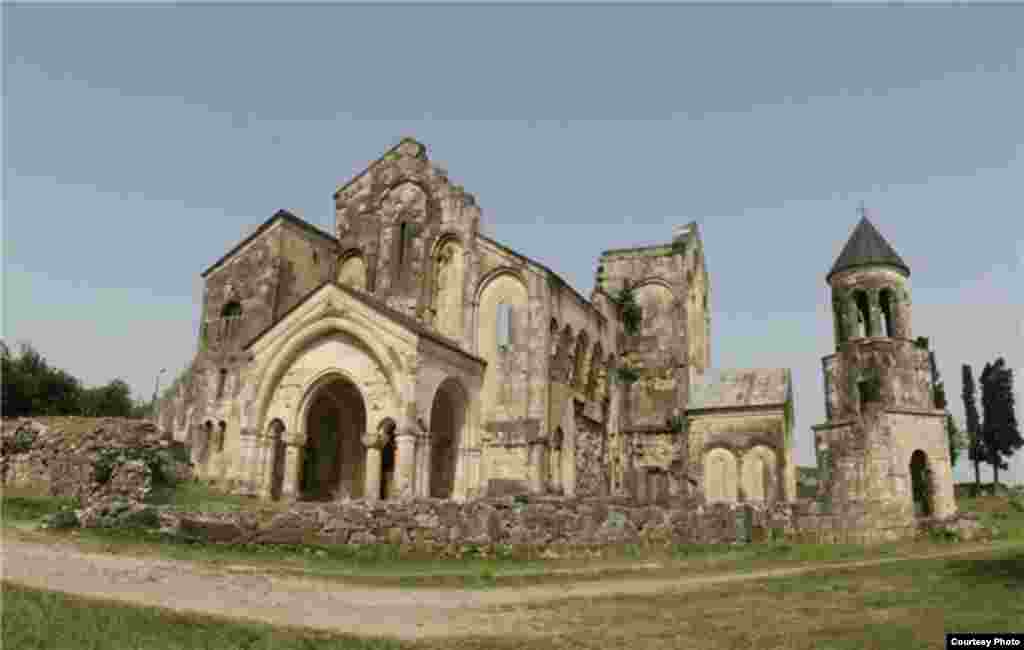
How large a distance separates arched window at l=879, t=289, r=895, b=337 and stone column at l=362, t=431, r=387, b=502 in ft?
68.3

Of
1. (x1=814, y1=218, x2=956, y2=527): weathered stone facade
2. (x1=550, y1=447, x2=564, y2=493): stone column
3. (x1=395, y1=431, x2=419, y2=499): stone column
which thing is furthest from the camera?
(x1=814, y1=218, x2=956, y2=527): weathered stone facade

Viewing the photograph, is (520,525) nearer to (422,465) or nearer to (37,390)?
(422,465)

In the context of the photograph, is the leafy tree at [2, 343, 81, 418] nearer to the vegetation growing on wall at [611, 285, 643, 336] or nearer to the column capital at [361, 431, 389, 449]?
the column capital at [361, 431, 389, 449]

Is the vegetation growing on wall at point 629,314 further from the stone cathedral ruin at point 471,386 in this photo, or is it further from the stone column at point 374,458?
the stone column at point 374,458

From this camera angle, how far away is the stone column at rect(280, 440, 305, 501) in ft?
81.1

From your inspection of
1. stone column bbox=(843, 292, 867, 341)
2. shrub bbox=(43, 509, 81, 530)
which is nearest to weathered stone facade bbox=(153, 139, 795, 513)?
stone column bbox=(843, 292, 867, 341)

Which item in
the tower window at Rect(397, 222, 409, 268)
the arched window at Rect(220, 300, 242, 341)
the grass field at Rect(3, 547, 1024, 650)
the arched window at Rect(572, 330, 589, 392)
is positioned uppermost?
the tower window at Rect(397, 222, 409, 268)

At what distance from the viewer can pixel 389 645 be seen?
883 cm

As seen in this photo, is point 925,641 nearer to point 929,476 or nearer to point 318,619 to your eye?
point 318,619

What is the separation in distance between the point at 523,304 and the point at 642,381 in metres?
10.5

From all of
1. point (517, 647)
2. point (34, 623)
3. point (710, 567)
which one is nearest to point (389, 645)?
point (517, 647)

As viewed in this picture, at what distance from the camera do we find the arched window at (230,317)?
29875 millimetres

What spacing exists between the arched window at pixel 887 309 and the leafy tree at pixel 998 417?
122ft

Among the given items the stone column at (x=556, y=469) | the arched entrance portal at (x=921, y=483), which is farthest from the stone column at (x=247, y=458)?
the arched entrance portal at (x=921, y=483)
